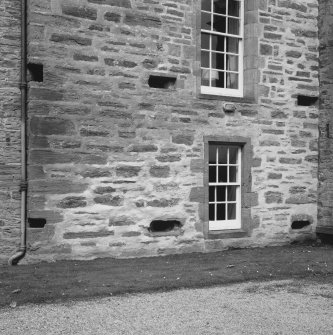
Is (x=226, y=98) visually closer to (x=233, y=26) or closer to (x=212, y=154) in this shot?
(x=212, y=154)

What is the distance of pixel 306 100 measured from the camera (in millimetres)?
11273

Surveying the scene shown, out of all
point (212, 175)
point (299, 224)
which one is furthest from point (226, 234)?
point (299, 224)

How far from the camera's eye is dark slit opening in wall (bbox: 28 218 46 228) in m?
8.59

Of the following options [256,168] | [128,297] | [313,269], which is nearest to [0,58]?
[128,297]

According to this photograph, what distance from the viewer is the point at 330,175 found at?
436 inches

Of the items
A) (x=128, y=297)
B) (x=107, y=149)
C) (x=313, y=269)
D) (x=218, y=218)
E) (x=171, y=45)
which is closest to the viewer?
(x=128, y=297)

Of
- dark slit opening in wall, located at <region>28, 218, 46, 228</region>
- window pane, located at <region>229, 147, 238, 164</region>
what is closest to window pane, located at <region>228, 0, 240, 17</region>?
window pane, located at <region>229, 147, 238, 164</region>

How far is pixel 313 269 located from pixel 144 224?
2980 mm

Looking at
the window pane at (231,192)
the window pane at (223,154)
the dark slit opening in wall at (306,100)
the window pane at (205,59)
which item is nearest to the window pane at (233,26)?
the window pane at (205,59)

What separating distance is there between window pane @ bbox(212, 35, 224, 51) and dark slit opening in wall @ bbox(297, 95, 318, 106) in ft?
6.53

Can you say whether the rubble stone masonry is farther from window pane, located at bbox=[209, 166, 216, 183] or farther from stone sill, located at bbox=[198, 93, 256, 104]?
window pane, located at bbox=[209, 166, 216, 183]

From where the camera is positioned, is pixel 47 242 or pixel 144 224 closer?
pixel 47 242

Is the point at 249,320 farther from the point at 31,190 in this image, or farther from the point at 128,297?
the point at 31,190

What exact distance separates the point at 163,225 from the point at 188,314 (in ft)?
13.1
